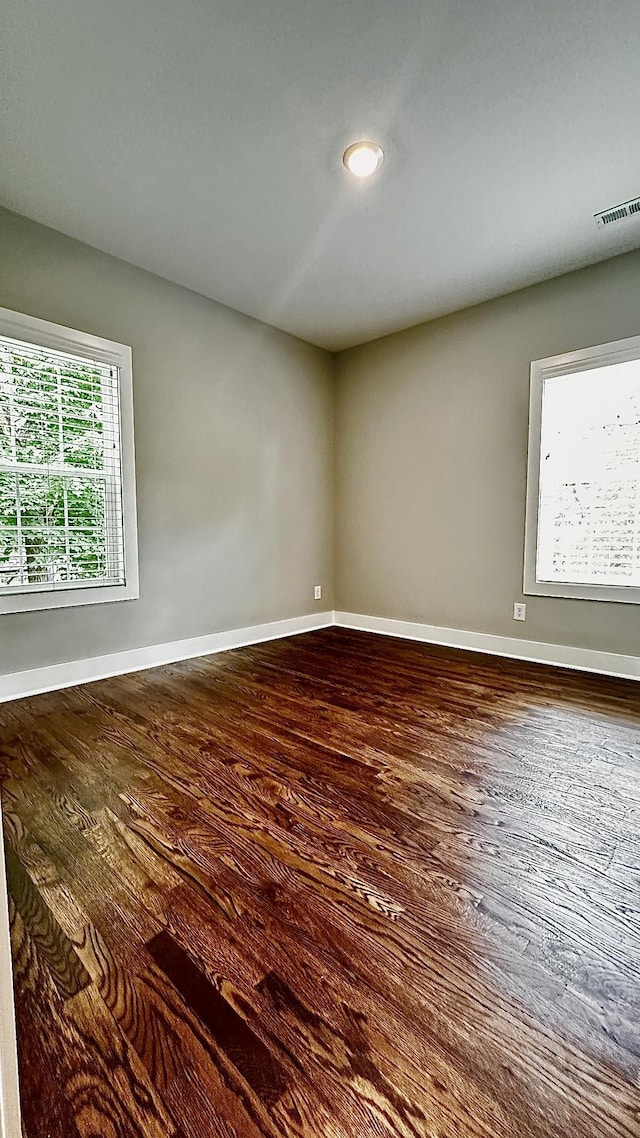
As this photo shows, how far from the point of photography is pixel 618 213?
7.99ft

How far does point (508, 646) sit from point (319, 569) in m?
1.87

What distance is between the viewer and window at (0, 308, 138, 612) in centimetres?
250

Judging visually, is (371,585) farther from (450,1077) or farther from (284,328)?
(450,1077)

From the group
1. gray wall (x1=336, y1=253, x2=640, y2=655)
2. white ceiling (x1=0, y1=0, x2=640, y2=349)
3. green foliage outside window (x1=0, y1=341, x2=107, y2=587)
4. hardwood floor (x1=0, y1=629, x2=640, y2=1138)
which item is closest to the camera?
hardwood floor (x1=0, y1=629, x2=640, y2=1138)

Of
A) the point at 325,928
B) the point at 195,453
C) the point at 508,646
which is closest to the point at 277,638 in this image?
the point at 195,453

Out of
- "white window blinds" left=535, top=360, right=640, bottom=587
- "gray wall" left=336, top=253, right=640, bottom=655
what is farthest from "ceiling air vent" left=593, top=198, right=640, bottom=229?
"white window blinds" left=535, top=360, right=640, bottom=587

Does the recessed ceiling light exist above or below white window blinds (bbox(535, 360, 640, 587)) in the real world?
above

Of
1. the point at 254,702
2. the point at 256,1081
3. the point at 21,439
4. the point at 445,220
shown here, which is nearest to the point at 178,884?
the point at 256,1081

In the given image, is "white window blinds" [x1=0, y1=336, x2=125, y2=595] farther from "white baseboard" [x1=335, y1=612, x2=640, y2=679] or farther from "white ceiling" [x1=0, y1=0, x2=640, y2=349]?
"white baseboard" [x1=335, y1=612, x2=640, y2=679]

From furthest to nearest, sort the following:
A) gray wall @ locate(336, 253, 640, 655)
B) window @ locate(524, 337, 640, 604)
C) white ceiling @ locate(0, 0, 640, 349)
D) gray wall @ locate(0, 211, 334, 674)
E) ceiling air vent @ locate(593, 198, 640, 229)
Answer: gray wall @ locate(336, 253, 640, 655)
window @ locate(524, 337, 640, 604)
gray wall @ locate(0, 211, 334, 674)
ceiling air vent @ locate(593, 198, 640, 229)
white ceiling @ locate(0, 0, 640, 349)

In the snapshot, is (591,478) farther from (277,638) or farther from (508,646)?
(277,638)

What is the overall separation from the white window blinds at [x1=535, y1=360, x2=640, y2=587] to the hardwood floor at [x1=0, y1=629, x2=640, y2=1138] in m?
1.23

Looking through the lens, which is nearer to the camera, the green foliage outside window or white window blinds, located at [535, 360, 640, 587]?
the green foliage outside window

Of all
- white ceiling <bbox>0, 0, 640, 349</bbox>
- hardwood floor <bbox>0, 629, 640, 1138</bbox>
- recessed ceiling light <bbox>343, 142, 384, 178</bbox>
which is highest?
white ceiling <bbox>0, 0, 640, 349</bbox>
